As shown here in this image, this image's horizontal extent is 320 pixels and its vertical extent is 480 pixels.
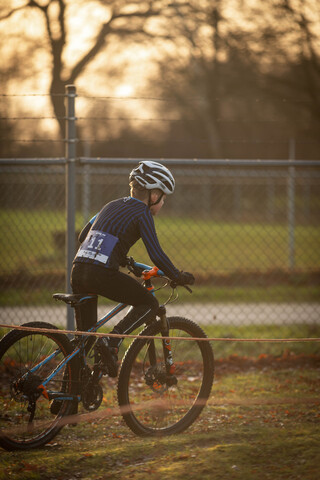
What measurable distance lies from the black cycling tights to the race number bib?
0.19 feet

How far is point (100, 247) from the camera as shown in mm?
4008

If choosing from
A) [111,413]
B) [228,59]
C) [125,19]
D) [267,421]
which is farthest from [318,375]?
[228,59]

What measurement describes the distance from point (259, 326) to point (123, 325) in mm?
4464

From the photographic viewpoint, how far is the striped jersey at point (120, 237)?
3.99 metres

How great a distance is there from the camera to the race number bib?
3990 mm

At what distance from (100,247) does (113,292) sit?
30cm

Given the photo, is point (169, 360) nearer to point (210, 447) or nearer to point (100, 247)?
point (210, 447)

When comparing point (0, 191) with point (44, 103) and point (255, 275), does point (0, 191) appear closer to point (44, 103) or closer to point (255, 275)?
point (255, 275)

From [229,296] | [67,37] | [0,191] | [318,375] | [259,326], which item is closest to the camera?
[318,375]

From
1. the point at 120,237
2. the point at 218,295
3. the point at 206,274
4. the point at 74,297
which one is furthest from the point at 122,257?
the point at 206,274

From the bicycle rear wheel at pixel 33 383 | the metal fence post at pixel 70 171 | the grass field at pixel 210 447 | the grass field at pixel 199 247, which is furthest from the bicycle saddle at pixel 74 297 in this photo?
the grass field at pixel 199 247

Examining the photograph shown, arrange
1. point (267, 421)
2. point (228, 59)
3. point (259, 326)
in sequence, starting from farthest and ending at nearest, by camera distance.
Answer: point (228, 59) < point (259, 326) < point (267, 421)

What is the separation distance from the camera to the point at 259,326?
27.2 feet

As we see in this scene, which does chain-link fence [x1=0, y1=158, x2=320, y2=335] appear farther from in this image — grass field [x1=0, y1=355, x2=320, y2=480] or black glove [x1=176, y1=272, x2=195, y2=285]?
grass field [x1=0, y1=355, x2=320, y2=480]
